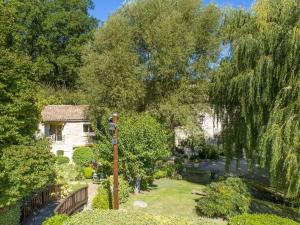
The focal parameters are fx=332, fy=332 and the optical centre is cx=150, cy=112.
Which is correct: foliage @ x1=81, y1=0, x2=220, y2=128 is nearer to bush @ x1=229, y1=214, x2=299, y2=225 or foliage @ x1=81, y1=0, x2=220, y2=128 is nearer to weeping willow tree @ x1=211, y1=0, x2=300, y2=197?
weeping willow tree @ x1=211, y1=0, x2=300, y2=197

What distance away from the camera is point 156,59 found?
2517 centimetres

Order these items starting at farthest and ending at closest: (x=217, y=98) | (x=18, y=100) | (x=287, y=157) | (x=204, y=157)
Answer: (x=204, y=157)
(x=217, y=98)
(x=287, y=157)
(x=18, y=100)

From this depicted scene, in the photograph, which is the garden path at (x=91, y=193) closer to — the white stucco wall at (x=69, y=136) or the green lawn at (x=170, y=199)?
the green lawn at (x=170, y=199)

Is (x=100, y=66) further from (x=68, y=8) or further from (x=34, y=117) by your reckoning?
(x=68, y=8)

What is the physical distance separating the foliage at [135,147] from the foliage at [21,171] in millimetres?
7097

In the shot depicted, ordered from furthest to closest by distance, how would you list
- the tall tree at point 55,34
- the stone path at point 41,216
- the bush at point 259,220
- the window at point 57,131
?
the tall tree at point 55,34
the window at point 57,131
the stone path at point 41,216
the bush at point 259,220

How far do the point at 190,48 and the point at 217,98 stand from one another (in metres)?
4.89

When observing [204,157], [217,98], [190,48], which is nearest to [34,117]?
[217,98]

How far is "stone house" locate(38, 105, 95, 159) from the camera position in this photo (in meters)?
32.2

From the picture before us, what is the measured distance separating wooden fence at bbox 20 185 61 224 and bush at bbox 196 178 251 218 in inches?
330

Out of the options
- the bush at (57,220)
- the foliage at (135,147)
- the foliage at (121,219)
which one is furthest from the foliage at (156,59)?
the bush at (57,220)

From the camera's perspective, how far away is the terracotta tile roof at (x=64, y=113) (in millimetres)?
31859

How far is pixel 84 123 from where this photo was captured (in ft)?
108

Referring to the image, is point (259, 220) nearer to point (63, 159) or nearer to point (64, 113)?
point (63, 159)
